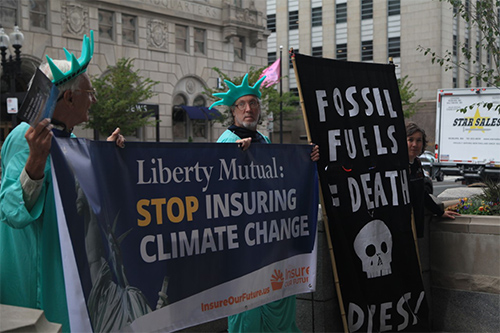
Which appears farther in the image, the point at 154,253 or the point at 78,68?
the point at 154,253

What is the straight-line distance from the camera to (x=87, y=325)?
9.04ft

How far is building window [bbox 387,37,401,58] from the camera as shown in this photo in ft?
173

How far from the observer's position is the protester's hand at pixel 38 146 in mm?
2504

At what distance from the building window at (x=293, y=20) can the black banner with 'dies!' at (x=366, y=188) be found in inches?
2158

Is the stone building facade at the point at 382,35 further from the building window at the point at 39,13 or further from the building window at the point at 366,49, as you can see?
the building window at the point at 39,13

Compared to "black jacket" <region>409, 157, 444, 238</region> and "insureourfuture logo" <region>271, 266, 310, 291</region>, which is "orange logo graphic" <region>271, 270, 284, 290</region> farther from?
"black jacket" <region>409, 157, 444, 238</region>

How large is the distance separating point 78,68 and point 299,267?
2.22 m

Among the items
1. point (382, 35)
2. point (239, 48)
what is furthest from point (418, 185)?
point (382, 35)

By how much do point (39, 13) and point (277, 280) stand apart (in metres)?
31.2

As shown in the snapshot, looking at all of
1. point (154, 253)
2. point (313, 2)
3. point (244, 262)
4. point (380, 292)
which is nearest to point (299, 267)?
point (244, 262)

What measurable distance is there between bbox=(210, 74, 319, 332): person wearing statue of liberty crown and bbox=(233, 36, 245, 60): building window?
38358 mm

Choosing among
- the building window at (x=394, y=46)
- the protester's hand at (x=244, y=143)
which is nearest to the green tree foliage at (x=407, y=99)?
the building window at (x=394, y=46)

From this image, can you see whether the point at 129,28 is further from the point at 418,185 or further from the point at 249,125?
the point at 249,125

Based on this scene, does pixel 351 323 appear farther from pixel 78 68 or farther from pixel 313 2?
pixel 313 2
